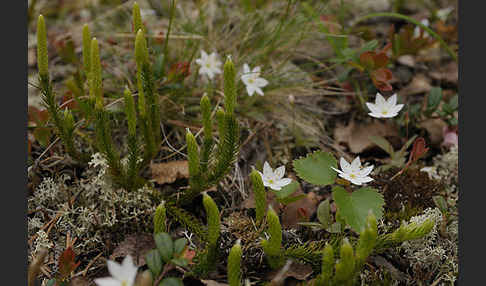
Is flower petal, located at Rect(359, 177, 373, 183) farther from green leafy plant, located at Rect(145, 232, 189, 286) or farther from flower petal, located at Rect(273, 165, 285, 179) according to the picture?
green leafy plant, located at Rect(145, 232, 189, 286)

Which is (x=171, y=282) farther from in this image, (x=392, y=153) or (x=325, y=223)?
(x=392, y=153)

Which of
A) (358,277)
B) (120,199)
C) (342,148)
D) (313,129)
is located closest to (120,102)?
(120,199)

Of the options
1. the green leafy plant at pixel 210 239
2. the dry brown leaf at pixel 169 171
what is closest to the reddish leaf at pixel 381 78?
the dry brown leaf at pixel 169 171

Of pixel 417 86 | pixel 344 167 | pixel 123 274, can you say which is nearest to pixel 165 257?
pixel 123 274

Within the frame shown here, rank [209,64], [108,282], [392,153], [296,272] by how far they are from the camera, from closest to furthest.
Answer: [108,282], [296,272], [392,153], [209,64]

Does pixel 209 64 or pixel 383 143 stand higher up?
pixel 209 64

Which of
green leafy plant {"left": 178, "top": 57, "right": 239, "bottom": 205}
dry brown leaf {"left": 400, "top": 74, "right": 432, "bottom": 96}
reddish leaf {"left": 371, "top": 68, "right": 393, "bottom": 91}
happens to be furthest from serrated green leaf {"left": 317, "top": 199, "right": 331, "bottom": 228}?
dry brown leaf {"left": 400, "top": 74, "right": 432, "bottom": 96}

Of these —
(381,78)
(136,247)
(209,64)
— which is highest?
(209,64)

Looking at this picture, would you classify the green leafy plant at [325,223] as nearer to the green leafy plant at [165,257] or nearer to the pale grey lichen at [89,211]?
the green leafy plant at [165,257]
